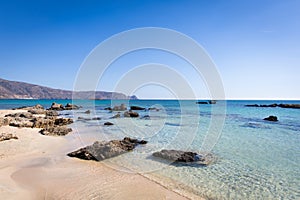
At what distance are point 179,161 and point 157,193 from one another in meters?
3.26

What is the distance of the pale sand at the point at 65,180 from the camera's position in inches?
219

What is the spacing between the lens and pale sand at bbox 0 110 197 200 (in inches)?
219

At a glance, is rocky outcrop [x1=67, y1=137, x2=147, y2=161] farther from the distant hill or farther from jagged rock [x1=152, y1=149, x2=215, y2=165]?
the distant hill

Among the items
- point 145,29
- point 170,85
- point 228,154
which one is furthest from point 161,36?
point 228,154

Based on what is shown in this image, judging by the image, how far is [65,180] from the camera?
6.52 metres

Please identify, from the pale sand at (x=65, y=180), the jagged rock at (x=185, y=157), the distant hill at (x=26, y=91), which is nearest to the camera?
the pale sand at (x=65, y=180)

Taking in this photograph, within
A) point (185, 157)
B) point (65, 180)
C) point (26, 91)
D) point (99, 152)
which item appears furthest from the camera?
point (26, 91)

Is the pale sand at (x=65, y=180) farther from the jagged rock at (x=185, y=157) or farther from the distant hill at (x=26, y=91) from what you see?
the distant hill at (x=26, y=91)

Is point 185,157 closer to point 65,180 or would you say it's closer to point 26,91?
point 65,180

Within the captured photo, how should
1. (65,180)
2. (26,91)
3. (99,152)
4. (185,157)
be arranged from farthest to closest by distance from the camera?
(26,91) < (99,152) < (185,157) < (65,180)

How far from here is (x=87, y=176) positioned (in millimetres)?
6961

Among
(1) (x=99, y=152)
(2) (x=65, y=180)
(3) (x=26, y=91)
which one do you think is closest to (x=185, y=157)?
(1) (x=99, y=152)

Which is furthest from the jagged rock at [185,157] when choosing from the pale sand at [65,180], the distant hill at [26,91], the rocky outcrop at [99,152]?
the distant hill at [26,91]

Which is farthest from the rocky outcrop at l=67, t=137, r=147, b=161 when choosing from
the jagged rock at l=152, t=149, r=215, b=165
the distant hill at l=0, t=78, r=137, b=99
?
the distant hill at l=0, t=78, r=137, b=99
